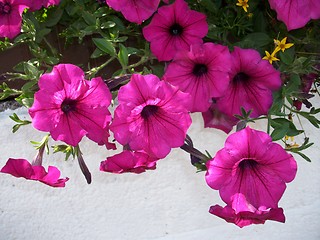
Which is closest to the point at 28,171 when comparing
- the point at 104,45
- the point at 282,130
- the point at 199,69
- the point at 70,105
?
the point at 70,105

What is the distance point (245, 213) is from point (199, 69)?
12.0 inches

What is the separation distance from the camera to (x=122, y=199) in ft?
5.52

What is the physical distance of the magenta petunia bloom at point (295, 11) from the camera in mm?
1111

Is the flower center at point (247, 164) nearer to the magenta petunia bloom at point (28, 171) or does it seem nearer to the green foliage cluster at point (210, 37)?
the green foliage cluster at point (210, 37)

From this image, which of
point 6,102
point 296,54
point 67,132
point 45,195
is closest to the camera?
point 67,132

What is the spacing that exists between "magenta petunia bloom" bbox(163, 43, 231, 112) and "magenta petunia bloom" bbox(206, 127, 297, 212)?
0.38 feet

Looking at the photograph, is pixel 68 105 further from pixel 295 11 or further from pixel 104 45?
pixel 295 11

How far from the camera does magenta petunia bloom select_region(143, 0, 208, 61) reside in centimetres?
116

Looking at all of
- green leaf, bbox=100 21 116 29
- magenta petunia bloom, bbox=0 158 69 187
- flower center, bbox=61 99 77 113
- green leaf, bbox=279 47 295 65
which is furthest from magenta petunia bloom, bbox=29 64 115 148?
green leaf, bbox=279 47 295 65

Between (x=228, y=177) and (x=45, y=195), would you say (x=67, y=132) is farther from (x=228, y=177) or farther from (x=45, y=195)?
(x=45, y=195)

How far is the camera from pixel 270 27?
1358 millimetres

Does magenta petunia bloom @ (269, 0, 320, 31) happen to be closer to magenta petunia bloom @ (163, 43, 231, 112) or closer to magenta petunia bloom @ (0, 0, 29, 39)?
magenta petunia bloom @ (163, 43, 231, 112)

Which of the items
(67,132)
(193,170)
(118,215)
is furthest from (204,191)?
(67,132)

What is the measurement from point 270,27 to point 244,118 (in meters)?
0.32
